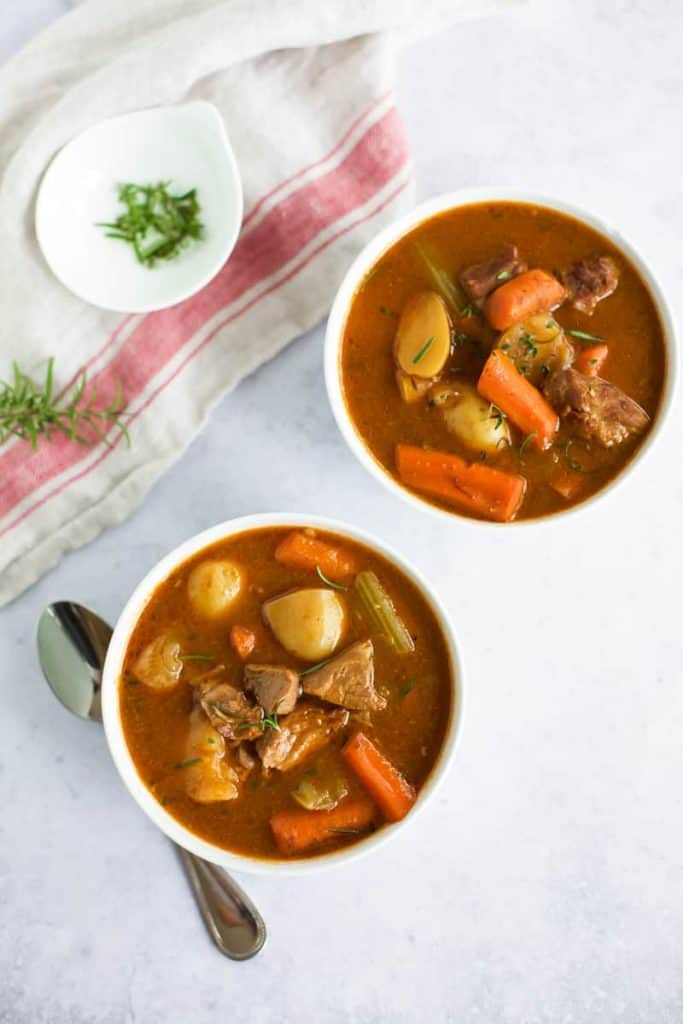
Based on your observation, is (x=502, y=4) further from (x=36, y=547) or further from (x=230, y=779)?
(x=230, y=779)

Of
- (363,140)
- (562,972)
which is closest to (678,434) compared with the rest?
(363,140)

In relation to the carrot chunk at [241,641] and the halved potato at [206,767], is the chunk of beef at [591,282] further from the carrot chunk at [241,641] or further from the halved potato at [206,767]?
the halved potato at [206,767]

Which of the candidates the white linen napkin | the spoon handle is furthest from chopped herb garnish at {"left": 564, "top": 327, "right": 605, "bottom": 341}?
the spoon handle

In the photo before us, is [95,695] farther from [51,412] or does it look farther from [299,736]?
[51,412]

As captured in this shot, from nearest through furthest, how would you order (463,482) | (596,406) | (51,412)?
(596,406)
(463,482)
(51,412)

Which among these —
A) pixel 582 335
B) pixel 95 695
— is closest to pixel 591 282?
pixel 582 335

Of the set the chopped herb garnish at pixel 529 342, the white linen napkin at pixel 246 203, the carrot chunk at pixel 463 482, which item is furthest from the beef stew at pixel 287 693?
the chopped herb garnish at pixel 529 342

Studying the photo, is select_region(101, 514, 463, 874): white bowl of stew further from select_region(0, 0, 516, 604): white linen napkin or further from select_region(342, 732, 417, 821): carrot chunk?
select_region(0, 0, 516, 604): white linen napkin
